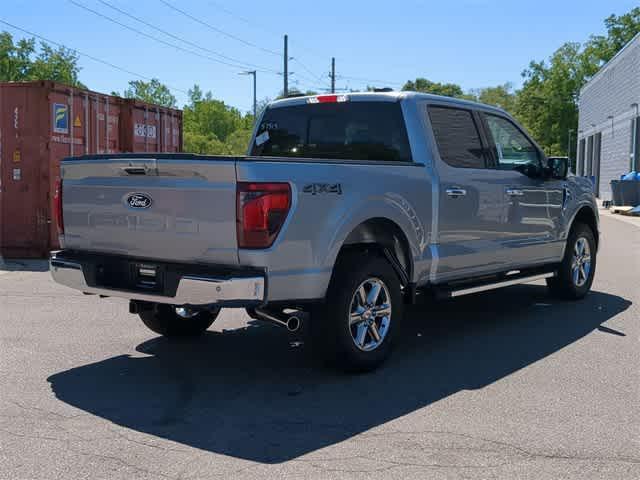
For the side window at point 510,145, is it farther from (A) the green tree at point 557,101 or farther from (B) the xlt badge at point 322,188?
(A) the green tree at point 557,101

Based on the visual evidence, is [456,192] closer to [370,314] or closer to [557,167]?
[370,314]

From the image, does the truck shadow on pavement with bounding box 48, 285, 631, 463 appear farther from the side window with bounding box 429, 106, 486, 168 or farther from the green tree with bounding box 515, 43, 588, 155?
the green tree with bounding box 515, 43, 588, 155

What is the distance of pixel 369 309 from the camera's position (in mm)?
5617

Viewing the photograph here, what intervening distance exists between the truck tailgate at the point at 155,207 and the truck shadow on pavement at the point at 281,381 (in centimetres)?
91

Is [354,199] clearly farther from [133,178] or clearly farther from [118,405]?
[118,405]

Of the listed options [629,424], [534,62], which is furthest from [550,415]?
[534,62]

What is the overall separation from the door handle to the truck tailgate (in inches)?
90.6

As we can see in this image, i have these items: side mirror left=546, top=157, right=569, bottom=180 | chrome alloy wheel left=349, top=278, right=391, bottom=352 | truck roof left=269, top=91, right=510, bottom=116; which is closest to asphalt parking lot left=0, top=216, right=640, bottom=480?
chrome alloy wheel left=349, top=278, right=391, bottom=352

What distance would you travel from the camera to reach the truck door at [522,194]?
23.9ft

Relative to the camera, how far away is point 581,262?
8.86 m

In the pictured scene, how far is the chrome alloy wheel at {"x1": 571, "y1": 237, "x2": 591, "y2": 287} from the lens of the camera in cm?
872

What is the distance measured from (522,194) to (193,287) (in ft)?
12.7

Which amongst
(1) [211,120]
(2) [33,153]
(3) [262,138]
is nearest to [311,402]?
(3) [262,138]

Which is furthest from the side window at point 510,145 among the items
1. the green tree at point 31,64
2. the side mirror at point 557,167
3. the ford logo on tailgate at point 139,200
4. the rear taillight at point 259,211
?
the green tree at point 31,64
